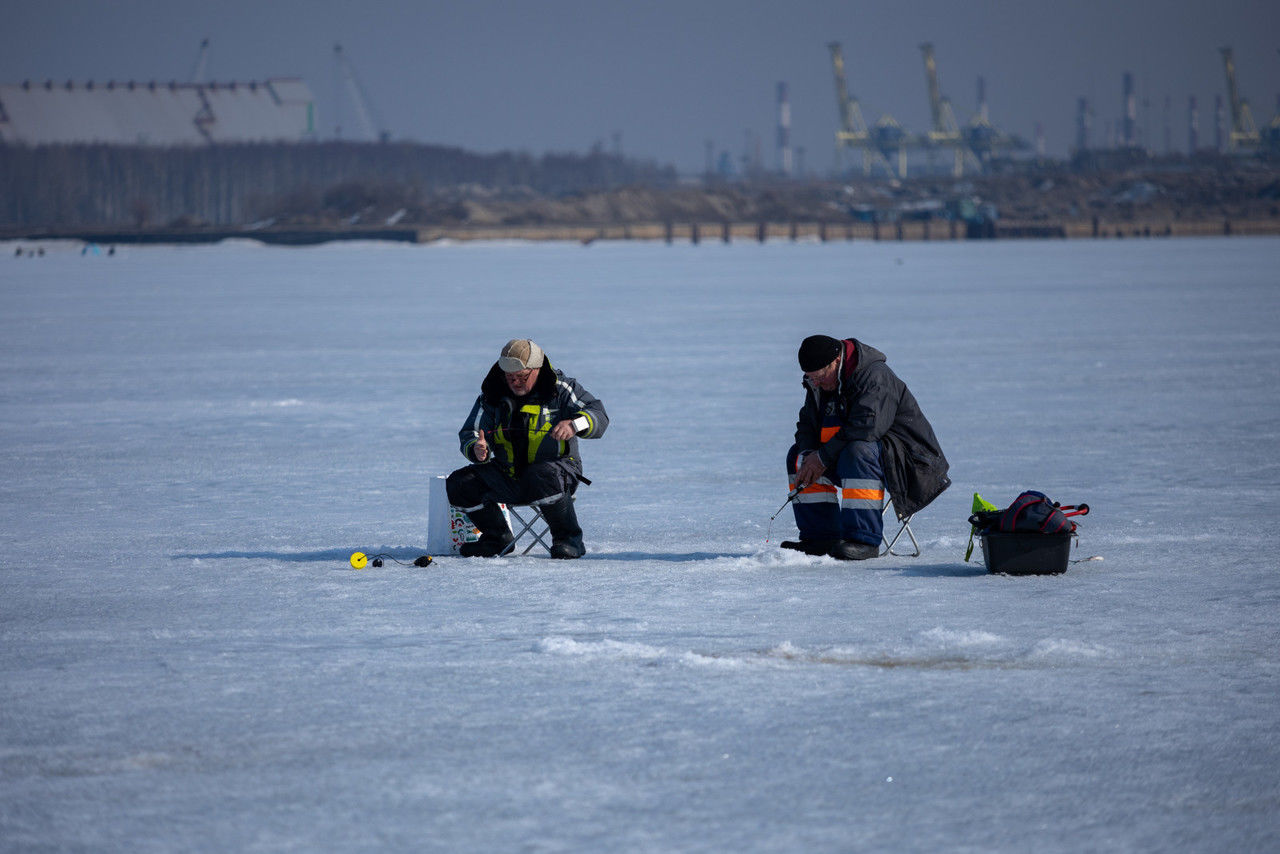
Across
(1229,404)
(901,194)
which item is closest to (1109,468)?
(1229,404)

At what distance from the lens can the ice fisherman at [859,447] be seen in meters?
6.72

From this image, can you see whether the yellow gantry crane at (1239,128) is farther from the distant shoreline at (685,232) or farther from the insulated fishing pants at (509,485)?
the insulated fishing pants at (509,485)

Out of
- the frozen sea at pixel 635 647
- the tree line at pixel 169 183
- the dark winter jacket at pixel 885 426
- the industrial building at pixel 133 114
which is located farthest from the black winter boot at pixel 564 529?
the industrial building at pixel 133 114

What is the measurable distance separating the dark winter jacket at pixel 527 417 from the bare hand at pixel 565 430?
0.15 ft

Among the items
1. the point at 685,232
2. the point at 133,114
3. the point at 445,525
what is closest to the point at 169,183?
the point at 133,114

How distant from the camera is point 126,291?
3878cm

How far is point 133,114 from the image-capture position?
186m

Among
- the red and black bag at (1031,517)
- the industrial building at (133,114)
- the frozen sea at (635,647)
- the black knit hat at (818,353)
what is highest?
the industrial building at (133,114)

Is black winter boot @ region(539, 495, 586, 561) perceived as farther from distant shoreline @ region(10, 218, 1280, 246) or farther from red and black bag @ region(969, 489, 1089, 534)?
distant shoreline @ region(10, 218, 1280, 246)

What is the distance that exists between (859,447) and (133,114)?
Result: 19307 cm

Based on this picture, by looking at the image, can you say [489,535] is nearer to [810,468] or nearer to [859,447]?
[810,468]

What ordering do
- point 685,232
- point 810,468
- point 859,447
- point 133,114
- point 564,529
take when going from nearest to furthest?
1. point 859,447
2. point 810,468
3. point 564,529
4. point 685,232
5. point 133,114

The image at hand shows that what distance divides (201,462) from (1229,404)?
848cm

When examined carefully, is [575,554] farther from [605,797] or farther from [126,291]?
[126,291]
